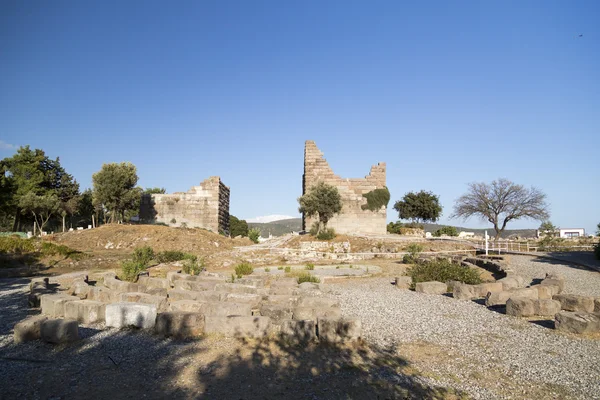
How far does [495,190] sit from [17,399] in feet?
148

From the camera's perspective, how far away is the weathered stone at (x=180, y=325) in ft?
24.0

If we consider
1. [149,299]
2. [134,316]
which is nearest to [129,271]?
[149,299]

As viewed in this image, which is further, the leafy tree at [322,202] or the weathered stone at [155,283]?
the leafy tree at [322,202]

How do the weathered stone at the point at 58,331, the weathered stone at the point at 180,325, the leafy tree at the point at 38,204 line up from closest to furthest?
the weathered stone at the point at 58,331, the weathered stone at the point at 180,325, the leafy tree at the point at 38,204

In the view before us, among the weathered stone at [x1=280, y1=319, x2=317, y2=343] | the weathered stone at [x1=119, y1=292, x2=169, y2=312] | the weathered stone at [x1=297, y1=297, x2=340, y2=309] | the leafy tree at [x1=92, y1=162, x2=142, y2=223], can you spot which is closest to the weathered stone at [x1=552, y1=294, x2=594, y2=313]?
the weathered stone at [x1=297, y1=297, x2=340, y2=309]

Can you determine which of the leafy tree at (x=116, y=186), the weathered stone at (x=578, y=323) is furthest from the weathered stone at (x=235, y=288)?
the leafy tree at (x=116, y=186)

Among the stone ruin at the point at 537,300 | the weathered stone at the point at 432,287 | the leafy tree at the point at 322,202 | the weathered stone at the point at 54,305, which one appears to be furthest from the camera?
the leafy tree at the point at 322,202

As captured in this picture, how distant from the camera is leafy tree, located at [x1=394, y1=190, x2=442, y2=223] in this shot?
48.7 m

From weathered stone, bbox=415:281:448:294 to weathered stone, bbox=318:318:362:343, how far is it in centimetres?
647

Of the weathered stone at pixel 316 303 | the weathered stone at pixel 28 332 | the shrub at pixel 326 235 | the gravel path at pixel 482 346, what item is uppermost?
the shrub at pixel 326 235

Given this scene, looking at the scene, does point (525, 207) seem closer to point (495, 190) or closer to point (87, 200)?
point (495, 190)

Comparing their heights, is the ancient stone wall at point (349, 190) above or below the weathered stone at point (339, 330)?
above

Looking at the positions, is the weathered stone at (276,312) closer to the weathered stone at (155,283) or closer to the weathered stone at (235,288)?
the weathered stone at (235,288)

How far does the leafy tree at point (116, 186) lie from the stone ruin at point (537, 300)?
25966 millimetres
